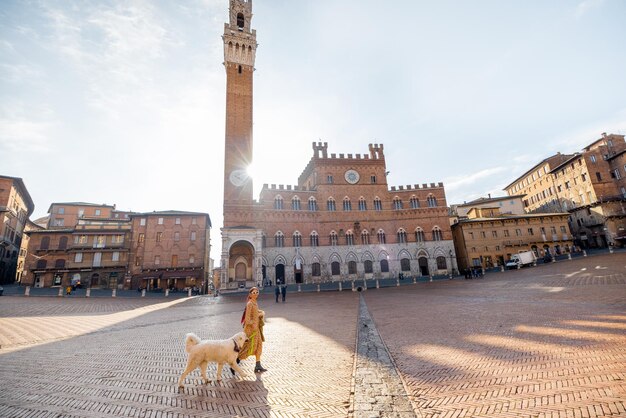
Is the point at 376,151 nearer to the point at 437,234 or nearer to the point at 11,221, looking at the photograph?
the point at 437,234

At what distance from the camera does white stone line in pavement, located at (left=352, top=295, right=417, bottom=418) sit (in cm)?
429

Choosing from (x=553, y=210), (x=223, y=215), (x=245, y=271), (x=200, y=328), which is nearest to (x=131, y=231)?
(x=223, y=215)

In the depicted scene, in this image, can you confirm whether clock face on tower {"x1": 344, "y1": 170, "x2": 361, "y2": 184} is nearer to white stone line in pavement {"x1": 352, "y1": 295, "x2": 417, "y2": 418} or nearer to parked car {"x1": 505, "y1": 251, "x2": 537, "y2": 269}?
parked car {"x1": 505, "y1": 251, "x2": 537, "y2": 269}

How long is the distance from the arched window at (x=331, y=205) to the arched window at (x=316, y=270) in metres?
8.39

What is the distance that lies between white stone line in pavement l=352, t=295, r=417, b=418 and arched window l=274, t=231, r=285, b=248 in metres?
29.3

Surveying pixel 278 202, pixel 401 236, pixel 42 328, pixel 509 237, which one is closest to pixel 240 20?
pixel 278 202

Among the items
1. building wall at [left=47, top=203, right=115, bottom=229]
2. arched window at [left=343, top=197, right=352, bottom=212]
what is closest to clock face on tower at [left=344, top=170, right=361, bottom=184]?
arched window at [left=343, top=197, right=352, bottom=212]

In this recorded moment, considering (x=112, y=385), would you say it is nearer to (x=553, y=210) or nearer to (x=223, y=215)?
(x=223, y=215)

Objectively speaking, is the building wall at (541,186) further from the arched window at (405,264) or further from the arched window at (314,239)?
the arched window at (314,239)

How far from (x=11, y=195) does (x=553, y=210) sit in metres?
84.8

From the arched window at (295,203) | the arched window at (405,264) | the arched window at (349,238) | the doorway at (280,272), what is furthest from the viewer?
the arched window at (349,238)

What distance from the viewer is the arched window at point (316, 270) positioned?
3717cm

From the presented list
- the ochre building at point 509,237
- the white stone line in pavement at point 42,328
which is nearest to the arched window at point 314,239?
the ochre building at point 509,237

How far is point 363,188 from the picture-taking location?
1640 inches
